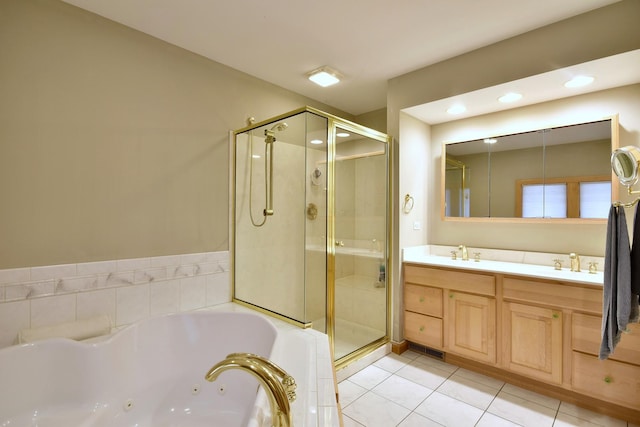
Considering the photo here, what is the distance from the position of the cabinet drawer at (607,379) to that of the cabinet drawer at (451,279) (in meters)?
0.65

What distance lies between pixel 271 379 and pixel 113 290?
59.4 inches

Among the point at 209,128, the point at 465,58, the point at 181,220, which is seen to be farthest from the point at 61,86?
the point at 465,58

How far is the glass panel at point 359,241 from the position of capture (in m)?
2.42

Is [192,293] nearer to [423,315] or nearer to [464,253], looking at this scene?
[423,315]

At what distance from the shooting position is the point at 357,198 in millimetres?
2641

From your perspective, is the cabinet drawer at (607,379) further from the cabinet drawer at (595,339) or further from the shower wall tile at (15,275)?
the shower wall tile at (15,275)

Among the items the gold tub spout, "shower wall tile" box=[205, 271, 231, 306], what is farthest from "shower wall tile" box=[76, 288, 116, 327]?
the gold tub spout

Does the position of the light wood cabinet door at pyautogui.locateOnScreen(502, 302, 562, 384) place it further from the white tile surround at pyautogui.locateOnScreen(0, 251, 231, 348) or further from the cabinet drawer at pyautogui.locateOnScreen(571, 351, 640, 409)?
the white tile surround at pyautogui.locateOnScreen(0, 251, 231, 348)

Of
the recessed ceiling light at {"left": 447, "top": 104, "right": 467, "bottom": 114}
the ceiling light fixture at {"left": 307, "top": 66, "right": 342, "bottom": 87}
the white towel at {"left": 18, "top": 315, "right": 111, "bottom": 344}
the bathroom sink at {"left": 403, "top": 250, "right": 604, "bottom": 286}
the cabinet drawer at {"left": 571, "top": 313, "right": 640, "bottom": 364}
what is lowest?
the cabinet drawer at {"left": 571, "top": 313, "right": 640, "bottom": 364}

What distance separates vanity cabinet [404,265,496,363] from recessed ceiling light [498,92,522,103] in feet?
4.77

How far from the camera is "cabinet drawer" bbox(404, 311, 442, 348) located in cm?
266

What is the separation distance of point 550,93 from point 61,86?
339 cm

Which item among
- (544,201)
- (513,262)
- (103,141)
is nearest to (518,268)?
(513,262)

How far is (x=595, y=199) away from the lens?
235 centimetres
